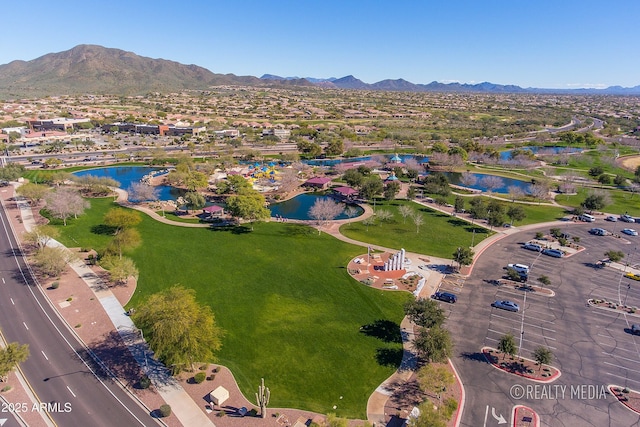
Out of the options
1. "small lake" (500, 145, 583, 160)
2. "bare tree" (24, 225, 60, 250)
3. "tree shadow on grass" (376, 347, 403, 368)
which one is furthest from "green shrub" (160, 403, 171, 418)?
"small lake" (500, 145, 583, 160)

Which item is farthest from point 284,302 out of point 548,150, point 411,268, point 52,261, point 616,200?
point 548,150

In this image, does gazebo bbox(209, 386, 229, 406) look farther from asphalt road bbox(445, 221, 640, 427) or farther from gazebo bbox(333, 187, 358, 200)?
gazebo bbox(333, 187, 358, 200)

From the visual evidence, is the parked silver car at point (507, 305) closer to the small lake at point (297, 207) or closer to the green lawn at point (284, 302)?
the green lawn at point (284, 302)

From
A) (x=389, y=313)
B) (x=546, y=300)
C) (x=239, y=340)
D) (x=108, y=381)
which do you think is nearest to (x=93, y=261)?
(x=108, y=381)

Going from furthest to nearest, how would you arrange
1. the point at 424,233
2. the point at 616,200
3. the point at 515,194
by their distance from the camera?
the point at 616,200 < the point at 515,194 < the point at 424,233

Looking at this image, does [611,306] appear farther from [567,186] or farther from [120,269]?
[120,269]

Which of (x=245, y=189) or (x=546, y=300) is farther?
(x=245, y=189)

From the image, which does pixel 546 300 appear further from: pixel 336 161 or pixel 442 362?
pixel 336 161
